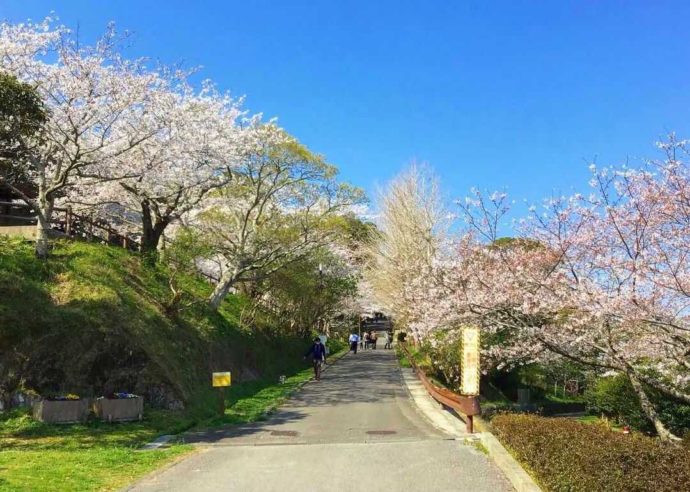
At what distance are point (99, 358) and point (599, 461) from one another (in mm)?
11228

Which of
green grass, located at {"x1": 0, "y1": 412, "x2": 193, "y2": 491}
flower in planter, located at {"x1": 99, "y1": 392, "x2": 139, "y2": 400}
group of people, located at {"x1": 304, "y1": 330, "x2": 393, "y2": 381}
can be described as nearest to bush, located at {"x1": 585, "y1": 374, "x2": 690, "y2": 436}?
group of people, located at {"x1": 304, "y1": 330, "x2": 393, "y2": 381}

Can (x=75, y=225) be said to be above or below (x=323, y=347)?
above

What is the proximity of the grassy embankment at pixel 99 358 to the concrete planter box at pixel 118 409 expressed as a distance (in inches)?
12.3

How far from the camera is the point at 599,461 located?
580cm

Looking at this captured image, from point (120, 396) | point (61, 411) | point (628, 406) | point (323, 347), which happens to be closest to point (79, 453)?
point (61, 411)

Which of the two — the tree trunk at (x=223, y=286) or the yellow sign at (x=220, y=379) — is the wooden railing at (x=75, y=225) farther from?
the yellow sign at (x=220, y=379)

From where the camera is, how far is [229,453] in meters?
9.56

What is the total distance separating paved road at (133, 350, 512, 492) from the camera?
288 inches

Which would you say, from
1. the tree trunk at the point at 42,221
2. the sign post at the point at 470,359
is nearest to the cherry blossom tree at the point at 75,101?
the tree trunk at the point at 42,221

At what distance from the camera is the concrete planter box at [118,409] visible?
39.9 feet

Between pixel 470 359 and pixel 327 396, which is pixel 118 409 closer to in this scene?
pixel 470 359

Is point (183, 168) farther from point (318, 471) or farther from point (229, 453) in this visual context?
point (318, 471)

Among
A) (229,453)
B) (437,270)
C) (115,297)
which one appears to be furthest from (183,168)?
(229,453)

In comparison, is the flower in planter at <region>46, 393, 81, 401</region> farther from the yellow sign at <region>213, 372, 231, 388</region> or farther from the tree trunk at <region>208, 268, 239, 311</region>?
the tree trunk at <region>208, 268, 239, 311</region>
